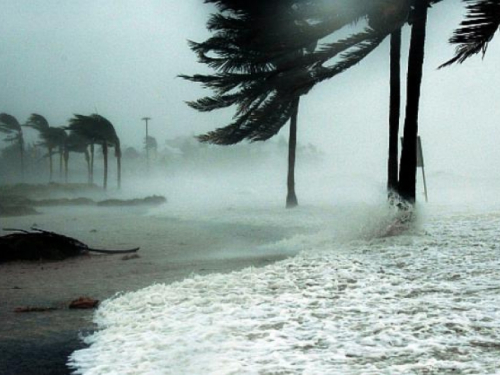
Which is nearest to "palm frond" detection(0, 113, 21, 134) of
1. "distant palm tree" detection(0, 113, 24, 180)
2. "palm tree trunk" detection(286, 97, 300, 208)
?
"distant palm tree" detection(0, 113, 24, 180)

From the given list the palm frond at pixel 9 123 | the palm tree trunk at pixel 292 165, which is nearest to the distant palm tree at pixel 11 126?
the palm frond at pixel 9 123

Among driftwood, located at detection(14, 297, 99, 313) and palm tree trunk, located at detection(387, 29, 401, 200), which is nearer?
driftwood, located at detection(14, 297, 99, 313)

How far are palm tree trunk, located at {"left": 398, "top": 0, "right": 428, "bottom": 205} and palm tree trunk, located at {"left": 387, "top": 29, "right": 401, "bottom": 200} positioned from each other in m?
1.76

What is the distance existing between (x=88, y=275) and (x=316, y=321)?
4.19 m

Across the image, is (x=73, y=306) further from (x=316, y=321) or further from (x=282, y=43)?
(x=282, y=43)

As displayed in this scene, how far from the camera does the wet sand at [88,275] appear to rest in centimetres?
362

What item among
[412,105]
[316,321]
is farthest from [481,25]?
[316,321]

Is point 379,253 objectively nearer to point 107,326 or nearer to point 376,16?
point 107,326

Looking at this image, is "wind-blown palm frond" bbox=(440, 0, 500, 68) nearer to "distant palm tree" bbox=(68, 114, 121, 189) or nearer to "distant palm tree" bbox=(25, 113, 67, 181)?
"distant palm tree" bbox=(68, 114, 121, 189)

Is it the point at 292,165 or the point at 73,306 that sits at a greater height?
the point at 292,165

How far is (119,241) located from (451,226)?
23.1ft

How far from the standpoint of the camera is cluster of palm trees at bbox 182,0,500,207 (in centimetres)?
1027

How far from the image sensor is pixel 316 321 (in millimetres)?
3857

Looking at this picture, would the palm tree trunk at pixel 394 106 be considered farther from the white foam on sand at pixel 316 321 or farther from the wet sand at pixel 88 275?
the white foam on sand at pixel 316 321
